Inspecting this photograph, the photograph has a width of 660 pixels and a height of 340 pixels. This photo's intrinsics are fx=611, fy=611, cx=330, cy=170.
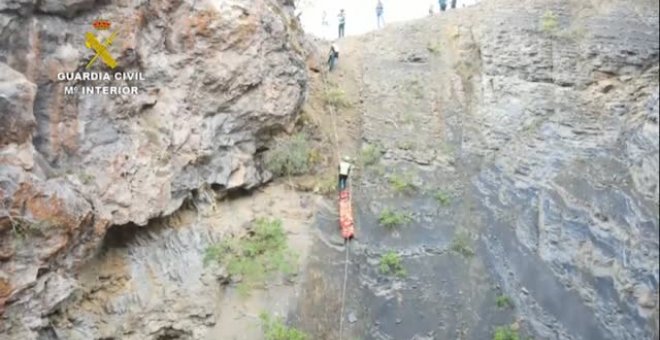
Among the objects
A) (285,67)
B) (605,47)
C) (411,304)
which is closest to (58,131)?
(285,67)

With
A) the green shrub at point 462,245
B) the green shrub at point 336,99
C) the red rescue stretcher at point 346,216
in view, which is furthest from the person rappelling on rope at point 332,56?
the green shrub at point 462,245

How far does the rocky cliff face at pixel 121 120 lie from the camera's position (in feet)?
27.2

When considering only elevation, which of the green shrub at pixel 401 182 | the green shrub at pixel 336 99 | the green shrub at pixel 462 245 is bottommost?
the green shrub at pixel 462 245

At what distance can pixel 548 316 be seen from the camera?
29.5 ft

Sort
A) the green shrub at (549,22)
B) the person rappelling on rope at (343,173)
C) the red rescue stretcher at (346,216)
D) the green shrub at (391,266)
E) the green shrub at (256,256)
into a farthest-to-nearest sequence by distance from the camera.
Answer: the person rappelling on rope at (343,173), the green shrub at (549,22), the red rescue stretcher at (346,216), the green shrub at (391,266), the green shrub at (256,256)

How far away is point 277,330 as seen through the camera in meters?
9.53

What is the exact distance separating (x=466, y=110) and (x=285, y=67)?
152 inches

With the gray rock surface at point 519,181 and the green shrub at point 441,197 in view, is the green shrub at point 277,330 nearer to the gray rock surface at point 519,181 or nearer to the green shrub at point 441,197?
the gray rock surface at point 519,181

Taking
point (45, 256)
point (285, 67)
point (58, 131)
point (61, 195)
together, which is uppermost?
point (285, 67)

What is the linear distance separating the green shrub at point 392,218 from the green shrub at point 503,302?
6.87ft

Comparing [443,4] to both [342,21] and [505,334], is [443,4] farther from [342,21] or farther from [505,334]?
[505,334]

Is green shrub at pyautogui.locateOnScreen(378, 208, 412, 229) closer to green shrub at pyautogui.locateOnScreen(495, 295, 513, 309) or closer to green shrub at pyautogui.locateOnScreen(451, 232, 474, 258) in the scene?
green shrub at pyautogui.locateOnScreen(451, 232, 474, 258)

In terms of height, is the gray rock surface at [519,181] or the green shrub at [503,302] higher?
the gray rock surface at [519,181]

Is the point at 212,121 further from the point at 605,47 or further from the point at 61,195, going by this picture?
the point at 605,47
